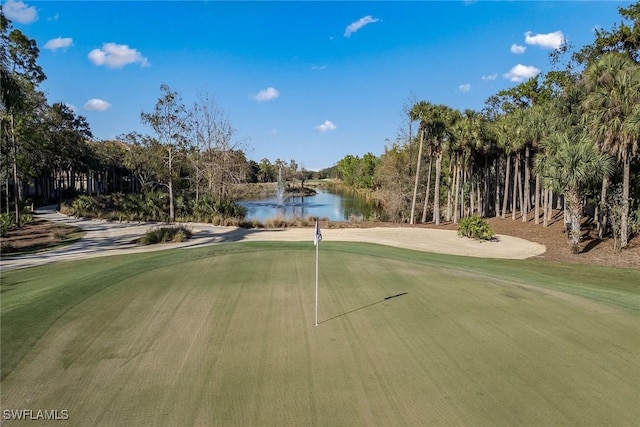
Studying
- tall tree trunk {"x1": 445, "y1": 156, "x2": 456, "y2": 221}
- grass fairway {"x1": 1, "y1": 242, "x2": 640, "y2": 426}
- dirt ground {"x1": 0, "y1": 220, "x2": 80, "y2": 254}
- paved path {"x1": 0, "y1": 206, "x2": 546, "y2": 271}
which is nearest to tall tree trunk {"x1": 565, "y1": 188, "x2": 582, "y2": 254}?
paved path {"x1": 0, "y1": 206, "x2": 546, "y2": 271}

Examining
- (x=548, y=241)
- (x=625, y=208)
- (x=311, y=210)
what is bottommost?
(x=548, y=241)

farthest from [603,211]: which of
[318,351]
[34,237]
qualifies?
[34,237]

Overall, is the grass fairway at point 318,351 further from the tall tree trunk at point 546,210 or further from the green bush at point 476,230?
the tall tree trunk at point 546,210

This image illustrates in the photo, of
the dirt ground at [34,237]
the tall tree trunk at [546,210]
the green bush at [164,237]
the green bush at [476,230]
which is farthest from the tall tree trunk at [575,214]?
the dirt ground at [34,237]

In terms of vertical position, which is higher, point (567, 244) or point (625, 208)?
point (625, 208)

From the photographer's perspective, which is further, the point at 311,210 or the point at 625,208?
the point at 311,210

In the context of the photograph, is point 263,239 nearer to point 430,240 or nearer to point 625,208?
point 430,240
